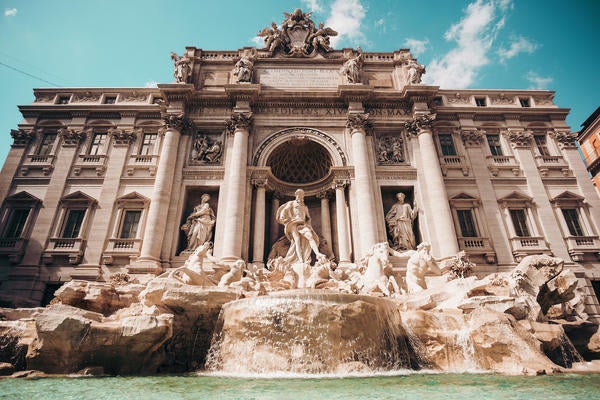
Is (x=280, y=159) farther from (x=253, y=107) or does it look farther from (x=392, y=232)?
(x=392, y=232)

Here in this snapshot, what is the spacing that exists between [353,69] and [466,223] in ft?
37.8

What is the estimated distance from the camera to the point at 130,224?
1719 cm

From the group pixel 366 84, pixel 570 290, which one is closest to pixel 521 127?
pixel 366 84

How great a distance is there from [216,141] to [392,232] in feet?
37.9

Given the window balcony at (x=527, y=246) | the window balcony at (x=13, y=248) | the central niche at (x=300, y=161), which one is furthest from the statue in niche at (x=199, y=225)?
the window balcony at (x=527, y=246)

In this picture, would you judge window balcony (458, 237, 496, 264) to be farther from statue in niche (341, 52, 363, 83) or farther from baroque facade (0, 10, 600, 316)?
statue in niche (341, 52, 363, 83)

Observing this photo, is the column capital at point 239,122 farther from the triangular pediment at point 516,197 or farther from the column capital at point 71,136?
the triangular pediment at point 516,197

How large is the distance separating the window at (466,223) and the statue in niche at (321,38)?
13.7 meters

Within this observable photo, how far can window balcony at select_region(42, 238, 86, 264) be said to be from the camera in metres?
16.0

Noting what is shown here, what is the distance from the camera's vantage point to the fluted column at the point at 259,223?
15.9 m

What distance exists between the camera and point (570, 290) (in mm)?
10422

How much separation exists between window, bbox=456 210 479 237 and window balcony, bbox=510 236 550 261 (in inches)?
76.4

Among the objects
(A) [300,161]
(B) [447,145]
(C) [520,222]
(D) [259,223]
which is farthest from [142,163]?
(C) [520,222]

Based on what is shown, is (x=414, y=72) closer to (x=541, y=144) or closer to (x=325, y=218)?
(x=541, y=144)
